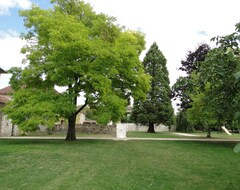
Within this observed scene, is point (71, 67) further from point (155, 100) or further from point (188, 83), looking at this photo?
point (155, 100)

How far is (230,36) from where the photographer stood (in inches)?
223

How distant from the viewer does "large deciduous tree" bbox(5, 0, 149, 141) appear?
17766 mm

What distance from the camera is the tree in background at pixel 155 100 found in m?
37.6

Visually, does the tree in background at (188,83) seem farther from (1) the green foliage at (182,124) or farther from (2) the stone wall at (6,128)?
(2) the stone wall at (6,128)

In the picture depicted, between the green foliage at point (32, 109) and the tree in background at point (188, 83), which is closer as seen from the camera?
the tree in background at point (188, 83)

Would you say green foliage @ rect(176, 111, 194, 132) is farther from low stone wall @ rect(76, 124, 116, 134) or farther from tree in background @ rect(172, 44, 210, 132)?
low stone wall @ rect(76, 124, 116, 134)

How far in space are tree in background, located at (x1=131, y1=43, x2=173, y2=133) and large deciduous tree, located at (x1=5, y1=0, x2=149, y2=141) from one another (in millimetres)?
16355

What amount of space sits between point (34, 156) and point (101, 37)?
33.2 feet

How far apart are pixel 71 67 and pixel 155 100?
2186 centimetres

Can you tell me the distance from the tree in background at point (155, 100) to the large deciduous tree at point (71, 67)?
16355mm

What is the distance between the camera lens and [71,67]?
1780 centimetres

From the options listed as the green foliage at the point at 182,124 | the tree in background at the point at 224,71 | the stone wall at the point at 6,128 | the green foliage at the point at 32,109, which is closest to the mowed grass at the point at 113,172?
the tree in background at the point at 224,71

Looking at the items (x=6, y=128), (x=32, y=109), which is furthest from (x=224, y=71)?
(x=6, y=128)

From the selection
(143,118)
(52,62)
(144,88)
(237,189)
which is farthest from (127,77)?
(143,118)
